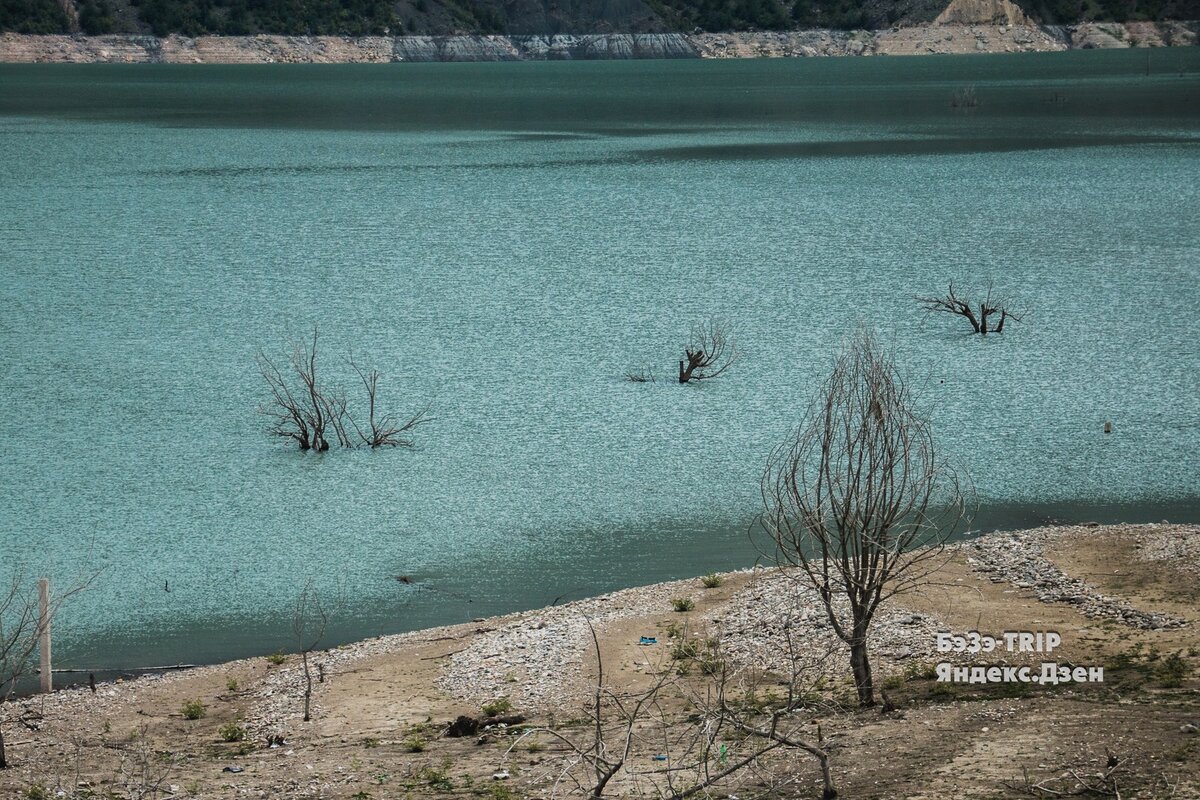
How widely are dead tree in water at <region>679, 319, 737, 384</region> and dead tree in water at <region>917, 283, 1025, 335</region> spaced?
5.00 metres

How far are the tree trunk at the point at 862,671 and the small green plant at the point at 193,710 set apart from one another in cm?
581

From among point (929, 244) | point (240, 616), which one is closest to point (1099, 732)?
point (240, 616)

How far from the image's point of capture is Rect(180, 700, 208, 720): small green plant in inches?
537

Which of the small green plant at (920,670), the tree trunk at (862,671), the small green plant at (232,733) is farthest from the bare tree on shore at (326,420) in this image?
the tree trunk at (862,671)

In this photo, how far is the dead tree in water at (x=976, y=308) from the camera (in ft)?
104

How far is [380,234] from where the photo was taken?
46906 mm

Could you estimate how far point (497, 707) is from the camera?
1311cm

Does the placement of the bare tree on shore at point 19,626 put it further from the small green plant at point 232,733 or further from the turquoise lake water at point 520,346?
the small green plant at point 232,733

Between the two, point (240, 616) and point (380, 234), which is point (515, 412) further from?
point (380, 234)

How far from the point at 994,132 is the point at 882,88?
54925 mm

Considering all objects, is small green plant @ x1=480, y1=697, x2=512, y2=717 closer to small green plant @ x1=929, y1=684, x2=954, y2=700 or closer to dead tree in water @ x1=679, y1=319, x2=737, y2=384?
small green plant @ x1=929, y1=684, x2=954, y2=700

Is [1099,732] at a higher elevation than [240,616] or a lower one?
higher

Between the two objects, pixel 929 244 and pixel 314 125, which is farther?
pixel 314 125

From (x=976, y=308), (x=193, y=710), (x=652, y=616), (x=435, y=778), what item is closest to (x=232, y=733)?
(x=193, y=710)
